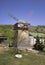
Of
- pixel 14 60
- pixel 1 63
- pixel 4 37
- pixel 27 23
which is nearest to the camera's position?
pixel 1 63

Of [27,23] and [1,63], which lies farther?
[27,23]

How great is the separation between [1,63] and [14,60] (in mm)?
1127

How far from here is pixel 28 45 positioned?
16297mm

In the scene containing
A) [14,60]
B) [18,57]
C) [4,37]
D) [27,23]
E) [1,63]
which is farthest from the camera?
[4,37]

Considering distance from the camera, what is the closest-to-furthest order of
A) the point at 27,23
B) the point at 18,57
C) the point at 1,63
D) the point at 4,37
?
the point at 1,63, the point at 18,57, the point at 27,23, the point at 4,37

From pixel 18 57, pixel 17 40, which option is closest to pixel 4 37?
pixel 17 40

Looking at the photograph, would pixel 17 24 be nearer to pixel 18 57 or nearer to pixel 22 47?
pixel 22 47

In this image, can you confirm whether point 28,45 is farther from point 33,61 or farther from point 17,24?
point 33,61

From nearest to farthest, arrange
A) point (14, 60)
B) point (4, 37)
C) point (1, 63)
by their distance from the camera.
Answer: point (1, 63) → point (14, 60) → point (4, 37)

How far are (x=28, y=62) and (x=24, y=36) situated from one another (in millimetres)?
5771

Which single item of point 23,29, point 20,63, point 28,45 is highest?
point 23,29

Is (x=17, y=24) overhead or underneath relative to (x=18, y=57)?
overhead

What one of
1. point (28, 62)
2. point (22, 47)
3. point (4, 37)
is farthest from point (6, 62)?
point (4, 37)

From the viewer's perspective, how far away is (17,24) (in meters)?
16.0
